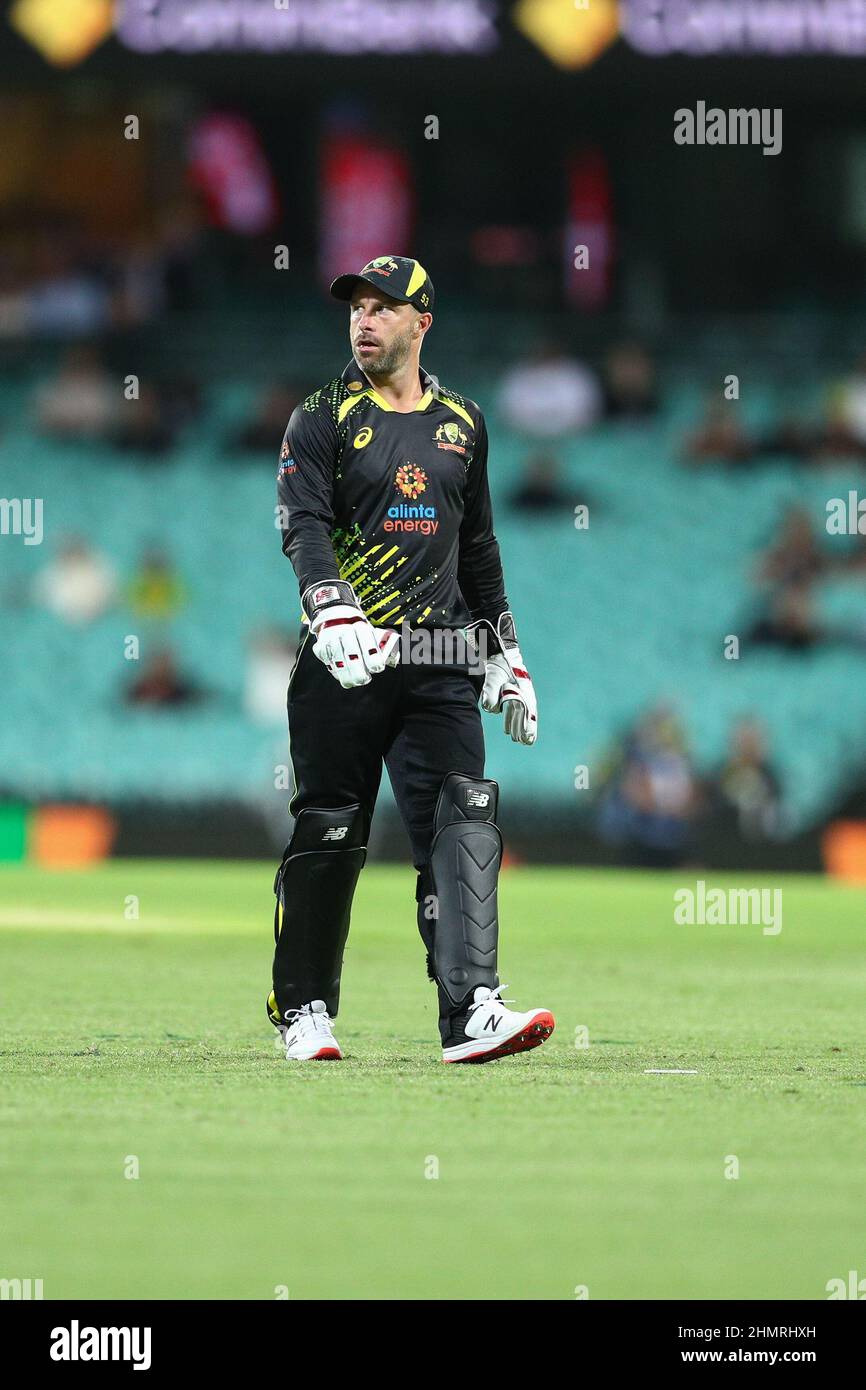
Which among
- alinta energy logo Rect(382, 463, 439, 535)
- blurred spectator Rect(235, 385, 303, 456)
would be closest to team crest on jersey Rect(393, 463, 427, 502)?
alinta energy logo Rect(382, 463, 439, 535)

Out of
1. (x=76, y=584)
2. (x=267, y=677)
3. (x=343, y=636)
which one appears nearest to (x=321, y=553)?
(x=343, y=636)

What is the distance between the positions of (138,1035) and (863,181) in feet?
62.0

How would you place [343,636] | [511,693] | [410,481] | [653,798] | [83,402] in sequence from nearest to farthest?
[343,636] < [410,481] < [511,693] < [653,798] < [83,402]

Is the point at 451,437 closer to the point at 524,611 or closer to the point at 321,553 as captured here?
the point at 321,553

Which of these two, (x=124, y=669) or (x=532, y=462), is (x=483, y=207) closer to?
(x=532, y=462)

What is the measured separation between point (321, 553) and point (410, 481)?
0.39 metres

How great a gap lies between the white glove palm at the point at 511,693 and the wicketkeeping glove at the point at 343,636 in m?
0.60

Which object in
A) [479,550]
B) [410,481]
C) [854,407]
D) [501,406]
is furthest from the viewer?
[501,406]

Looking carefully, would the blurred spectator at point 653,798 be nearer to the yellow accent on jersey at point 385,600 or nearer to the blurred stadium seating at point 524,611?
the blurred stadium seating at point 524,611

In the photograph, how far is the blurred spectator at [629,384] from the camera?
22531 millimetres

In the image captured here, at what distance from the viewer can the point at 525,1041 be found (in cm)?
643

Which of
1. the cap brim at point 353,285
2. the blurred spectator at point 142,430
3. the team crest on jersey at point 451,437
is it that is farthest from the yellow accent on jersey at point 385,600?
the blurred spectator at point 142,430

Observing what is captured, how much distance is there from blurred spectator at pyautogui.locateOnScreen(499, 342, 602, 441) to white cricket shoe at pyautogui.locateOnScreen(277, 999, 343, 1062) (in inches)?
633

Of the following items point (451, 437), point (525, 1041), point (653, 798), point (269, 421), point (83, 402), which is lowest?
point (525, 1041)
